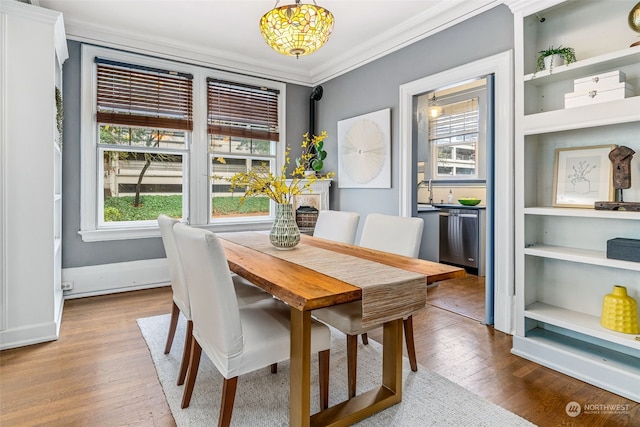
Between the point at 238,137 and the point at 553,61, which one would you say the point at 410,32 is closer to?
the point at 553,61

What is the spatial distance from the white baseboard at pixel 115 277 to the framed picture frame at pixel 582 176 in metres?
3.85

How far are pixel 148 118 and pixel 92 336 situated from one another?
7.55ft

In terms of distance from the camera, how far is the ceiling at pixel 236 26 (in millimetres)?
3107

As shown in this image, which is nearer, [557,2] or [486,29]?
[557,2]

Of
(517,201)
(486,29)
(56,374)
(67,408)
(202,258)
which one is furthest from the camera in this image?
(486,29)

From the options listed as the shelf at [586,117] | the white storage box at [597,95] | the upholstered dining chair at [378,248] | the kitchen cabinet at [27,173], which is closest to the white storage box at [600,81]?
the white storage box at [597,95]

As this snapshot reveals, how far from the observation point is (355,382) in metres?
1.93

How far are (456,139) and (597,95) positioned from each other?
3.61 metres

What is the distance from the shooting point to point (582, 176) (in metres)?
2.28

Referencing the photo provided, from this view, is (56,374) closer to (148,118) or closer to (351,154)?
(148,118)

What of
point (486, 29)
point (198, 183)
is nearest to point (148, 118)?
point (198, 183)

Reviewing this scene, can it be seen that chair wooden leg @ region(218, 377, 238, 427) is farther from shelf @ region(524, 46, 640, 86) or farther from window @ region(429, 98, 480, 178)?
window @ region(429, 98, 480, 178)

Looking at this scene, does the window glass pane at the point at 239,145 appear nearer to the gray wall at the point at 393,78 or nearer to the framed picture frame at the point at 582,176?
the gray wall at the point at 393,78

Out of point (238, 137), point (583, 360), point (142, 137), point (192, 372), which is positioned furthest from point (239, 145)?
point (583, 360)
